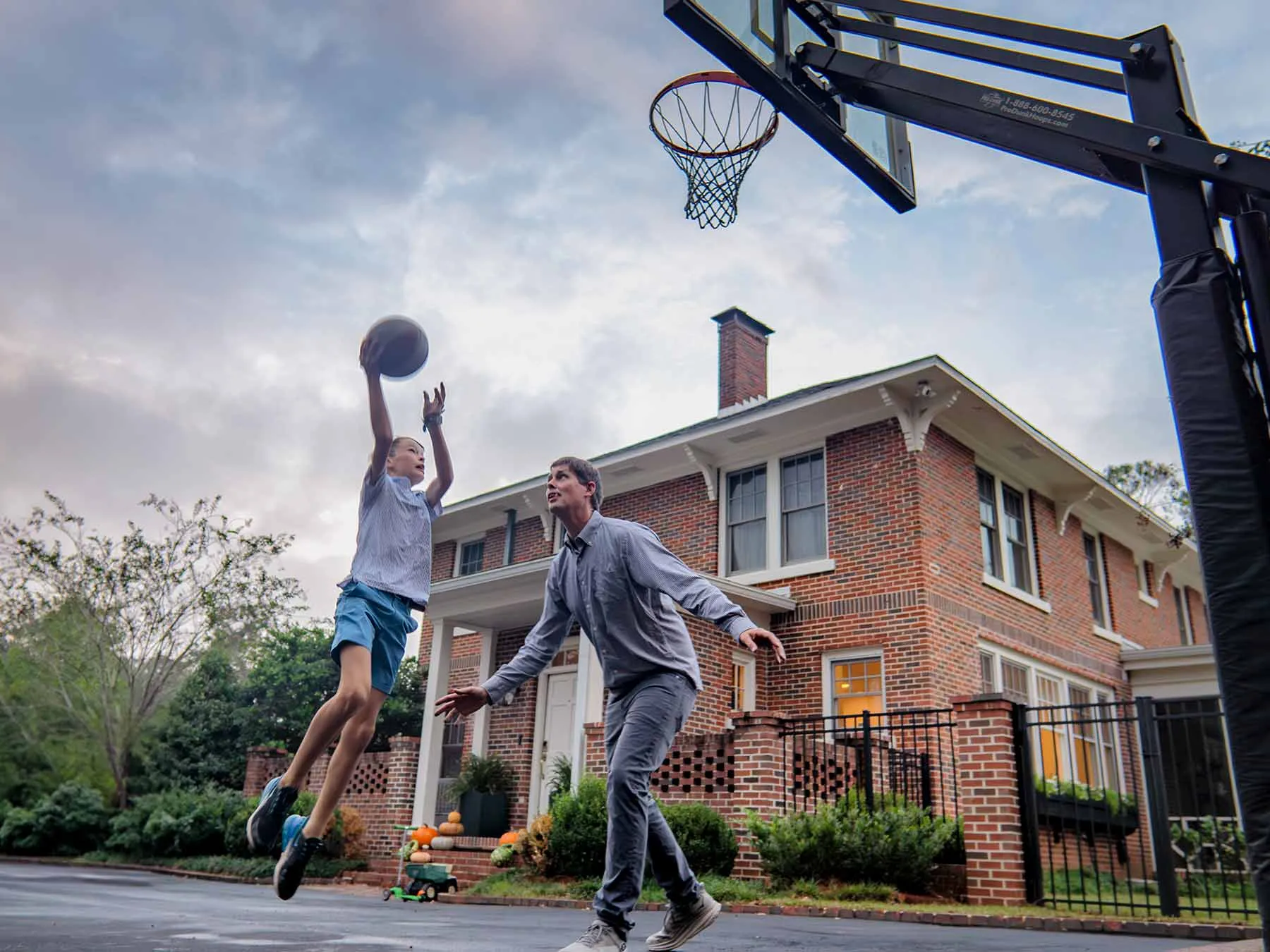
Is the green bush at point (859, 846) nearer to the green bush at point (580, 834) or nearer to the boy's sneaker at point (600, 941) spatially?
the green bush at point (580, 834)

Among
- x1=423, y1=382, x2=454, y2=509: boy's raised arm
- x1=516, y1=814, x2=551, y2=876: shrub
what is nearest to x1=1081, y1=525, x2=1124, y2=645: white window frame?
x1=516, y1=814, x2=551, y2=876: shrub

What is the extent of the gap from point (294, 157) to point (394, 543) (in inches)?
428

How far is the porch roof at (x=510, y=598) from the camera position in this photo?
46.4 ft

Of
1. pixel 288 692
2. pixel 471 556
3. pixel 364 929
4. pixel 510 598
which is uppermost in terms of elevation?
pixel 471 556

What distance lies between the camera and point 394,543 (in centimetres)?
454

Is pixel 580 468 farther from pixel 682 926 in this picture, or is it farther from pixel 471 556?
pixel 471 556

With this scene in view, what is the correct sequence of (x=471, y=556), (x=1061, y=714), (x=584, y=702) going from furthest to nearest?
(x=471, y=556)
(x=1061, y=714)
(x=584, y=702)

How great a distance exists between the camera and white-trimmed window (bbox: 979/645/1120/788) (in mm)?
14758

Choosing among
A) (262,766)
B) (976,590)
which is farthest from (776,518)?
(262,766)

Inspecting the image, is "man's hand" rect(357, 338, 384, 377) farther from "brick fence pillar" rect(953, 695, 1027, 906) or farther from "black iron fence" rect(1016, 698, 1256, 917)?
"brick fence pillar" rect(953, 695, 1027, 906)

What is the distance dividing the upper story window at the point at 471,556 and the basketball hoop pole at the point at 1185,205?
50.8 feet

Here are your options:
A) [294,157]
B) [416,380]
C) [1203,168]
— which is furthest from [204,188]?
[1203,168]

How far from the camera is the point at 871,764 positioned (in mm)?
11422

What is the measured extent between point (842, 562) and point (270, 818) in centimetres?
1109
